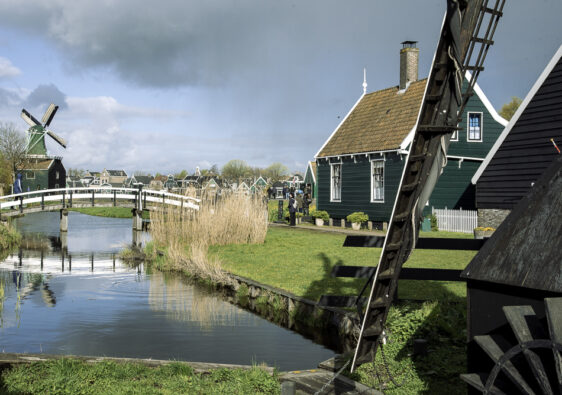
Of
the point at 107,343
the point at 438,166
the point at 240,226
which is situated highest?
the point at 438,166

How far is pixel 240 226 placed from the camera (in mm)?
19656

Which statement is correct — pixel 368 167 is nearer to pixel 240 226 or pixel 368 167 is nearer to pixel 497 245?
pixel 240 226

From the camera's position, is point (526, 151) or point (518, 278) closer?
point (518, 278)

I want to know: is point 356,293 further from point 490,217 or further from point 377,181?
point 377,181

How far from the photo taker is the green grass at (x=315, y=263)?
11.0 metres

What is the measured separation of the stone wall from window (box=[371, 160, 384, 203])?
579 cm

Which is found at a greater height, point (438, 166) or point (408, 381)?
point (438, 166)

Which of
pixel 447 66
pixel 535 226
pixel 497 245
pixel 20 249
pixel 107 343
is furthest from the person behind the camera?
pixel 20 249

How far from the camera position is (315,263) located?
15.3m

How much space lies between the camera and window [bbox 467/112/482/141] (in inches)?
990

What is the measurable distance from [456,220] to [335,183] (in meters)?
7.42

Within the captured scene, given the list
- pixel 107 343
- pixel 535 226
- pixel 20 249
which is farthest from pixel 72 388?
pixel 20 249

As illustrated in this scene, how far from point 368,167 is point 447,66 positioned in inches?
857

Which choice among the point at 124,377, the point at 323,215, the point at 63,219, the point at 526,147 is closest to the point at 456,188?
the point at 323,215
